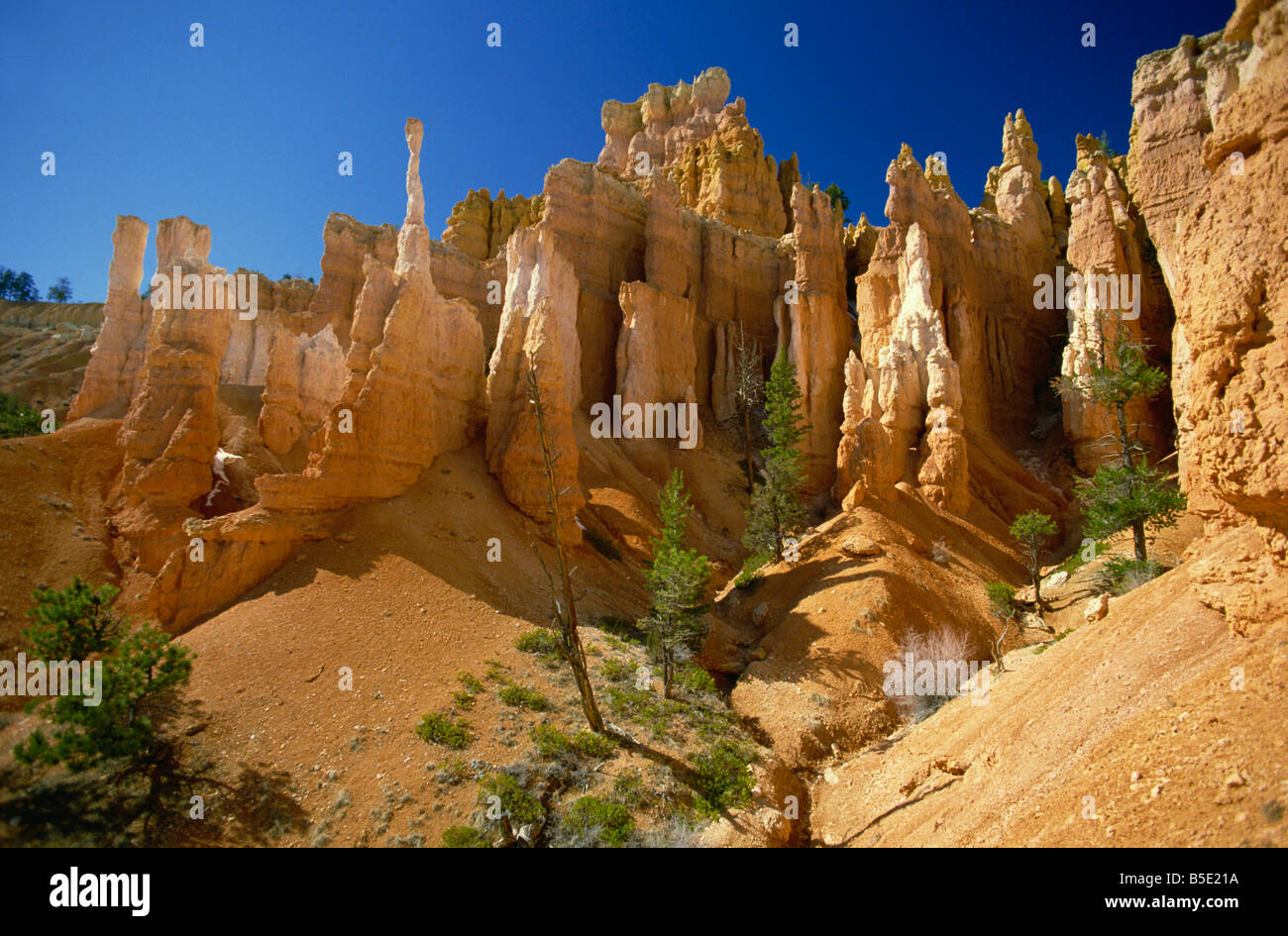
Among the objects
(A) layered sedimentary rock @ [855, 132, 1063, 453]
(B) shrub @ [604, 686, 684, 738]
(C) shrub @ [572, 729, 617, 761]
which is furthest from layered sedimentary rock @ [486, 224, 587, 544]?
(A) layered sedimentary rock @ [855, 132, 1063, 453]

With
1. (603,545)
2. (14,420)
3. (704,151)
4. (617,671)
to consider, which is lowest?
(617,671)

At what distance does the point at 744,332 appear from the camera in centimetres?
4666

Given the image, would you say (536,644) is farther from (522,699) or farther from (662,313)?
(662,313)

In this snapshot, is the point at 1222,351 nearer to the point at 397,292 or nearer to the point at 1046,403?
the point at 397,292

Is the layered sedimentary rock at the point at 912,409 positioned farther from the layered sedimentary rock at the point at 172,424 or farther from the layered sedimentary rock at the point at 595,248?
the layered sedimentary rock at the point at 172,424

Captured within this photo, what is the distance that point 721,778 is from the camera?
14359mm

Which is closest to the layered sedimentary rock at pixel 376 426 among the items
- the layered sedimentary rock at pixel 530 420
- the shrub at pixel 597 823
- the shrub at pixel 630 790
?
the layered sedimentary rock at pixel 530 420

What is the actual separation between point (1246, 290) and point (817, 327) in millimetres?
34507

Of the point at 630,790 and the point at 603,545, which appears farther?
the point at 603,545

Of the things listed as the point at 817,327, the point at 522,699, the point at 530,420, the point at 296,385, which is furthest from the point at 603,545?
the point at 817,327

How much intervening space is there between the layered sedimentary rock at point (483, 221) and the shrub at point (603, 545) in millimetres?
36352

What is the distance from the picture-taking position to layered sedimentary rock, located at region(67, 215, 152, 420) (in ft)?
114

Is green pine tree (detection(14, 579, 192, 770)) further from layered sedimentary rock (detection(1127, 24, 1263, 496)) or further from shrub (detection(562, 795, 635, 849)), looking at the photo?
layered sedimentary rock (detection(1127, 24, 1263, 496))

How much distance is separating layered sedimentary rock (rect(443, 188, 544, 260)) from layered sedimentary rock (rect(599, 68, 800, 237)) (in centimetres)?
989
